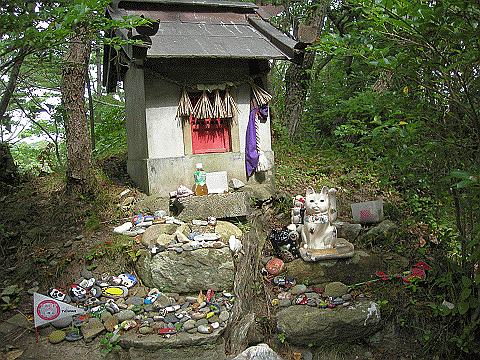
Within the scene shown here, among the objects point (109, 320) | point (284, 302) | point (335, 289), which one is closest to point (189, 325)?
point (109, 320)

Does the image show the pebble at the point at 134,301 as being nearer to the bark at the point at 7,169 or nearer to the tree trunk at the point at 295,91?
the bark at the point at 7,169

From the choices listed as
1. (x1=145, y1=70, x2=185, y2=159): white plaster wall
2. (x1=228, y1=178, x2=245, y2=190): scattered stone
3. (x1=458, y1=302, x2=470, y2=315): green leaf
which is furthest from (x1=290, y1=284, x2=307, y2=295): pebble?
(x1=145, y1=70, x2=185, y2=159): white plaster wall

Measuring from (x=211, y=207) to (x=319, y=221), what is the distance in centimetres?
214

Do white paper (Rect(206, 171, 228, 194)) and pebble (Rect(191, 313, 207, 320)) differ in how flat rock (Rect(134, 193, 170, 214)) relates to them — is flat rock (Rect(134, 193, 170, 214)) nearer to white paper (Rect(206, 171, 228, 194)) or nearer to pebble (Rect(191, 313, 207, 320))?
white paper (Rect(206, 171, 228, 194))

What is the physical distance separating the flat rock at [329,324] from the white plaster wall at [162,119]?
405cm

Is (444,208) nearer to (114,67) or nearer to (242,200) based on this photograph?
(242,200)

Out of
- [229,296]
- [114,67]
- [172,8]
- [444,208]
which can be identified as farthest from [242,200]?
[114,67]

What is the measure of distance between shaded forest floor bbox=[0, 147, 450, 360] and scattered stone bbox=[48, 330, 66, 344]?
0.16m

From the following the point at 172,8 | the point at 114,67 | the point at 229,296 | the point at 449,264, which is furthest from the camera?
the point at 114,67

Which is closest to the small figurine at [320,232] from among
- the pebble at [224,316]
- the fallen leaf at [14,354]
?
the pebble at [224,316]

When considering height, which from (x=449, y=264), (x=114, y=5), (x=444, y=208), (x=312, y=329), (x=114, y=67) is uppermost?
(x=114, y=5)

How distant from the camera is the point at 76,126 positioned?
25.3 feet

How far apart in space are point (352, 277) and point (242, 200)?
2.45 m

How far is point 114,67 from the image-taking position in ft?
31.1
